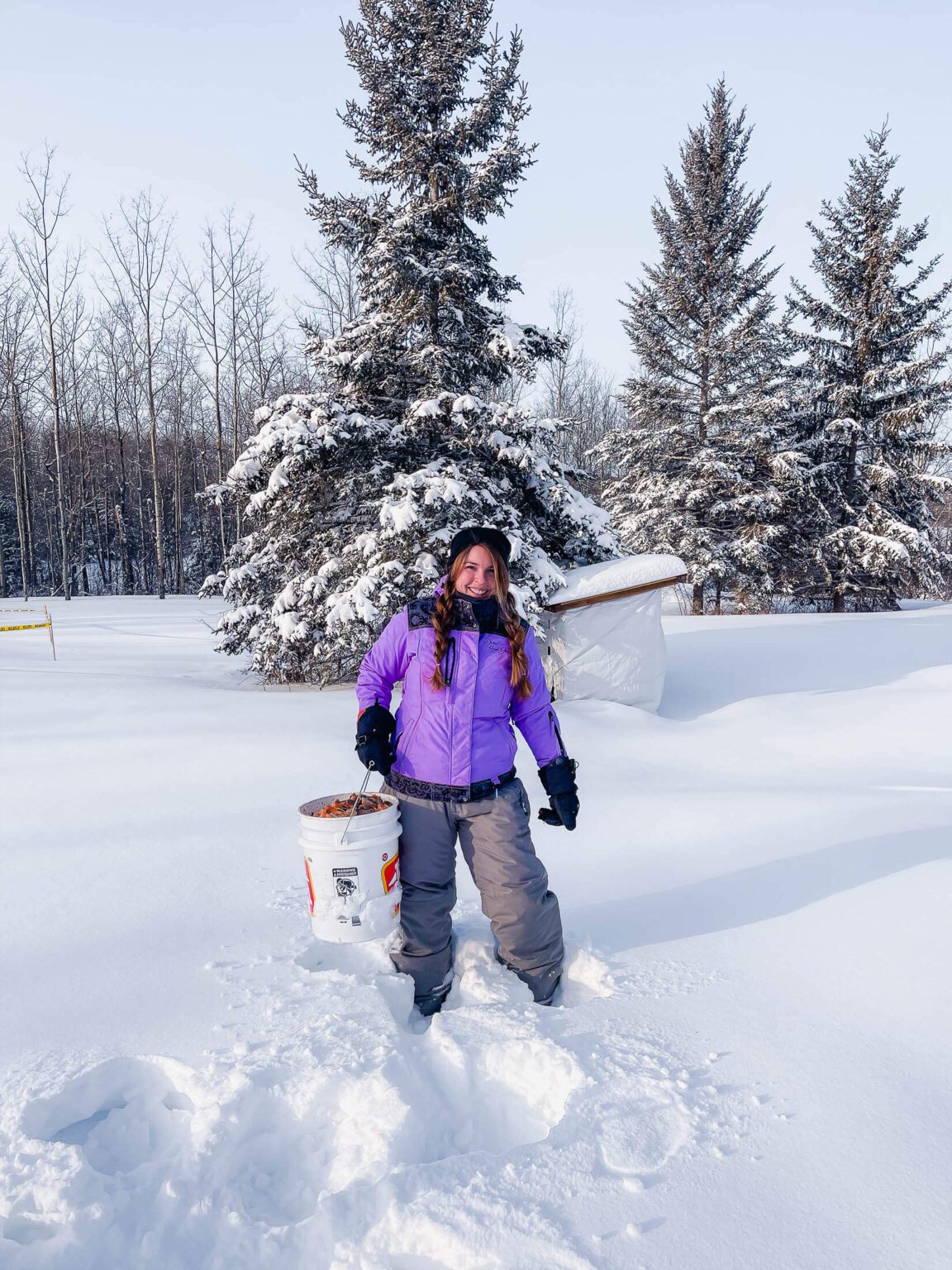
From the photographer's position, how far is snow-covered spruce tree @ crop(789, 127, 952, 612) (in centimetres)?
1855

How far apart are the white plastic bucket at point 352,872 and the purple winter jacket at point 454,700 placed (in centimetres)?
27

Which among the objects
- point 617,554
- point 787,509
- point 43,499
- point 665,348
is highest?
point 665,348

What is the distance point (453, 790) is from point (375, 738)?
0.35 meters

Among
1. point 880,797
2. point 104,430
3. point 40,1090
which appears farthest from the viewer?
point 104,430

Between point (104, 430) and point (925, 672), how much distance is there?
40126 mm

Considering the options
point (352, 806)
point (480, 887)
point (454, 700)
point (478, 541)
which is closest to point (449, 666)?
point (454, 700)

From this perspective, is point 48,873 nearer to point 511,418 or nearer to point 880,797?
point 880,797

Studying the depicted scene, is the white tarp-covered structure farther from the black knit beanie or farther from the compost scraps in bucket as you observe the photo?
the compost scraps in bucket

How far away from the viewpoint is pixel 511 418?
321 inches

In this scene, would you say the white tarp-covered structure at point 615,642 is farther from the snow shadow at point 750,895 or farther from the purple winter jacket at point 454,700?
the purple winter jacket at point 454,700

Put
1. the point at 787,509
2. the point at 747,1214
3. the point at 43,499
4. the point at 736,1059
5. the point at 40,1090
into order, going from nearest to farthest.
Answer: the point at 747,1214, the point at 40,1090, the point at 736,1059, the point at 787,509, the point at 43,499

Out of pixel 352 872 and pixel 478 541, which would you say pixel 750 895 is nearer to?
pixel 352 872

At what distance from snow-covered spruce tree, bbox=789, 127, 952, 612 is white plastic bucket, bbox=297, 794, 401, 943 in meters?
18.9

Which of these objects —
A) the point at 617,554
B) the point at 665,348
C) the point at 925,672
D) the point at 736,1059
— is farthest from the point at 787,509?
the point at 736,1059
